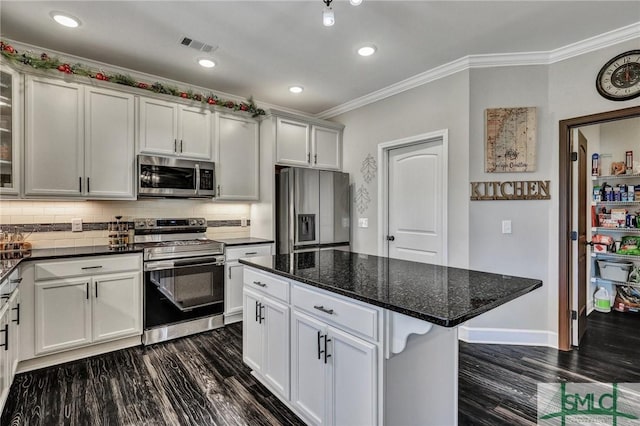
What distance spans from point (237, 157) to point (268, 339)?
2357mm

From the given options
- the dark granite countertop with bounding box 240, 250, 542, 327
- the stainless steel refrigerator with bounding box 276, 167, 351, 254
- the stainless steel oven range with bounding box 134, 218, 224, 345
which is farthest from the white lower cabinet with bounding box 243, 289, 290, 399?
the stainless steel refrigerator with bounding box 276, 167, 351, 254

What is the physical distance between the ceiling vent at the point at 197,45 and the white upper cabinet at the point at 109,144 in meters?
0.85

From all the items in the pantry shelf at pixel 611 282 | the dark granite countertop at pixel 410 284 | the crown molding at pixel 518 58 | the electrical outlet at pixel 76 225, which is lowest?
the pantry shelf at pixel 611 282

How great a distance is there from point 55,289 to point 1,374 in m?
0.80

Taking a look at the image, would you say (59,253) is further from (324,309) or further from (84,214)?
(324,309)

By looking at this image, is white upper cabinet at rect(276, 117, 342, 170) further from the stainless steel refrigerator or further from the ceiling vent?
the ceiling vent

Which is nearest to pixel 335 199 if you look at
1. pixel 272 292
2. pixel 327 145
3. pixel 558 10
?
pixel 327 145

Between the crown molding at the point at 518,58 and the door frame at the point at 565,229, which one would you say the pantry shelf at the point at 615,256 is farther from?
the crown molding at the point at 518,58

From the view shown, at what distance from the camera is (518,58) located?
3.03m

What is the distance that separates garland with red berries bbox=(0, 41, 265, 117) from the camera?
2.58m

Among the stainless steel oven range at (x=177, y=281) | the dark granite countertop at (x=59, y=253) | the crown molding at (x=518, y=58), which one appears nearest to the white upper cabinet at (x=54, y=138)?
the dark granite countertop at (x=59, y=253)

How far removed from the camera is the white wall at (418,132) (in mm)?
3158

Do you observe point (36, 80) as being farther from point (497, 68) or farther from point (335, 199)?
point (497, 68)

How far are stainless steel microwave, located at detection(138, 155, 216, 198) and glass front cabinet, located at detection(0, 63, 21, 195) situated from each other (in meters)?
0.89
